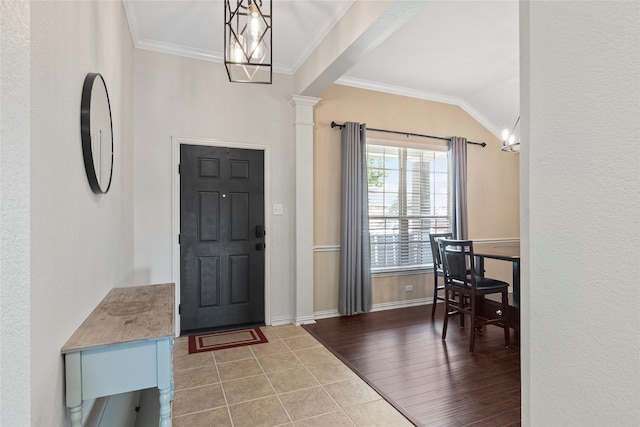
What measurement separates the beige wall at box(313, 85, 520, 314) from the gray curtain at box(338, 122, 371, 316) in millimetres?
133

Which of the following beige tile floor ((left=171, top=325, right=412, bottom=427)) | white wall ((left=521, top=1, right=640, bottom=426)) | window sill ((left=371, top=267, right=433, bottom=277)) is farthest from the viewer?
window sill ((left=371, top=267, right=433, bottom=277))

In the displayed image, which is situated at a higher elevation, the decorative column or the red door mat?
the decorative column

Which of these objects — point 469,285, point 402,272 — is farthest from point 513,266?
point 402,272

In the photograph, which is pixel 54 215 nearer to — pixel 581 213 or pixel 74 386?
pixel 74 386

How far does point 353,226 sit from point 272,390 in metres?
2.08

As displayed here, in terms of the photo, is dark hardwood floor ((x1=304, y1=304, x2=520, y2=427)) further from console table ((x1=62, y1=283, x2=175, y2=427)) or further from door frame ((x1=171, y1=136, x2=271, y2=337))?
console table ((x1=62, y1=283, x2=175, y2=427))

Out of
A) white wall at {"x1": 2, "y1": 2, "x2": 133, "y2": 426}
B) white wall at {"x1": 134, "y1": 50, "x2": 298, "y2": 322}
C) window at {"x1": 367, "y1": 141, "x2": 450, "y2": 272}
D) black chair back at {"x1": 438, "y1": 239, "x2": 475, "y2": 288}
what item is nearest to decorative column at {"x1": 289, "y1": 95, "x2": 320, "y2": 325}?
white wall at {"x1": 134, "y1": 50, "x2": 298, "y2": 322}

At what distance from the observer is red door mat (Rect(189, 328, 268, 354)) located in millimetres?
3023

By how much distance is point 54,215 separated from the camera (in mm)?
1114

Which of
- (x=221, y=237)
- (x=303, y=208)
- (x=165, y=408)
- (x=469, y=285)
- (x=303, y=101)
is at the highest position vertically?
(x=303, y=101)
